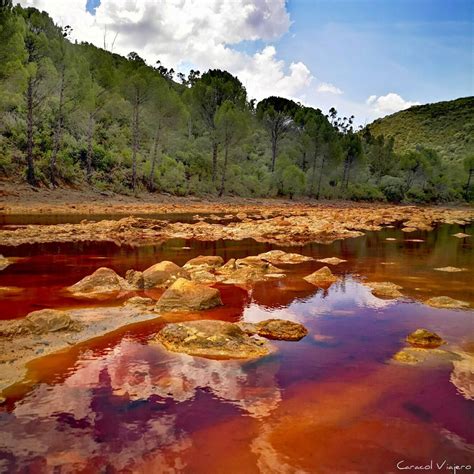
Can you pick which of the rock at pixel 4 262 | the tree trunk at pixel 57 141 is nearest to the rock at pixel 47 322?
the rock at pixel 4 262

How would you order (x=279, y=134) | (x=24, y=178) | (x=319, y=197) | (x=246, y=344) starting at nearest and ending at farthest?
(x=246, y=344), (x=24, y=178), (x=319, y=197), (x=279, y=134)

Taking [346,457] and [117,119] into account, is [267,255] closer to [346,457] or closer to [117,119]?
[346,457]

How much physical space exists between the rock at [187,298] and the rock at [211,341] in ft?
3.59

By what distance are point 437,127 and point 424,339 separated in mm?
148359

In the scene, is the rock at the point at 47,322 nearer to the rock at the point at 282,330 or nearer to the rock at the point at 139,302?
the rock at the point at 139,302

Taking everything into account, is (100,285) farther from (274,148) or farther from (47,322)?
(274,148)

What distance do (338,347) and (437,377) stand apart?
1.09 meters

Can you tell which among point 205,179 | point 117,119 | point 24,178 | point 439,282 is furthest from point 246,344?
point 117,119

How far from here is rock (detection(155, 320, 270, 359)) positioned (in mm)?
4523

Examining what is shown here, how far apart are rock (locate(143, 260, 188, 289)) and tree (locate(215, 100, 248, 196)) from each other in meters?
35.9

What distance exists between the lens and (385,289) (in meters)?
7.71

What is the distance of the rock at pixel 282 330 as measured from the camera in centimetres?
513

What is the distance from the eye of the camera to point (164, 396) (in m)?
3.58

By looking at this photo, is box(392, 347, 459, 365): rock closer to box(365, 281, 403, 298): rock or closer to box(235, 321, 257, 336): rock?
box(235, 321, 257, 336): rock
